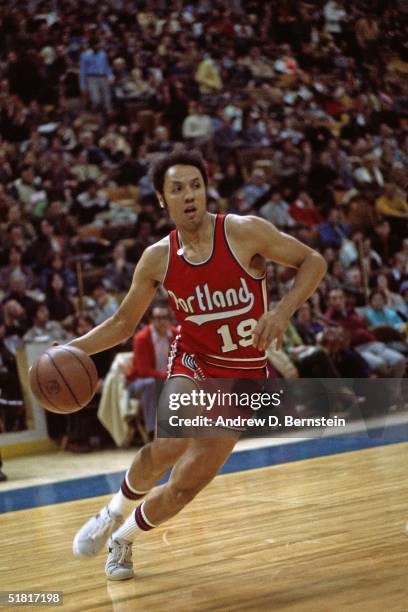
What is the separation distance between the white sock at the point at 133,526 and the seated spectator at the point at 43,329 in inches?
200

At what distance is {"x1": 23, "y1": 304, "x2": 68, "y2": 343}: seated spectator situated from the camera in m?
8.87

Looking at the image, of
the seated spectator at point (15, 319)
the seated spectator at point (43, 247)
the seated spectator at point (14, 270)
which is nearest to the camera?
the seated spectator at point (15, 319)

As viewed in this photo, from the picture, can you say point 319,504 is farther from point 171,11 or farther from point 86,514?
point 171,11

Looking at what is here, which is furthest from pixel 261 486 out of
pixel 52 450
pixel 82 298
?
pixel 82 298

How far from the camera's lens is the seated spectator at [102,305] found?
30.9ft

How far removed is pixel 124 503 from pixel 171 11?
39.2 ft

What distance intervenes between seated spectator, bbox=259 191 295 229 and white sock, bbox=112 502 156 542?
26.7ft

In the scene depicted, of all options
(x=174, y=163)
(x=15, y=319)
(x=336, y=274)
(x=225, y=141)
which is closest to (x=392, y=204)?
(x=336, y=274)

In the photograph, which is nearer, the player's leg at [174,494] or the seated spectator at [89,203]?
the player's leg at [174,494]

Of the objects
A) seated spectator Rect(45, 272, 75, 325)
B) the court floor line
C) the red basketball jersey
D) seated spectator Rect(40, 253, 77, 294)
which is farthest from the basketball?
seated spectator Rect(40, 253, 77, 294)

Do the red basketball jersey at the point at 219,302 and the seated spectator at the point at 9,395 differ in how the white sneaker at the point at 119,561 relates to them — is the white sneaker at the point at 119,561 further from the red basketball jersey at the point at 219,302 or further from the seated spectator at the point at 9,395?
the seated spectator at the point at 9,395

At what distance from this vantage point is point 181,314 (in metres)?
3.88

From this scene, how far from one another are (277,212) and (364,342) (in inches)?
122

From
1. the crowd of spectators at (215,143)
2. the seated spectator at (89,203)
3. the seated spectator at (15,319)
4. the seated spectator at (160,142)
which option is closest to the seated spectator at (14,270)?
the crowd of spectators at (215,143)
